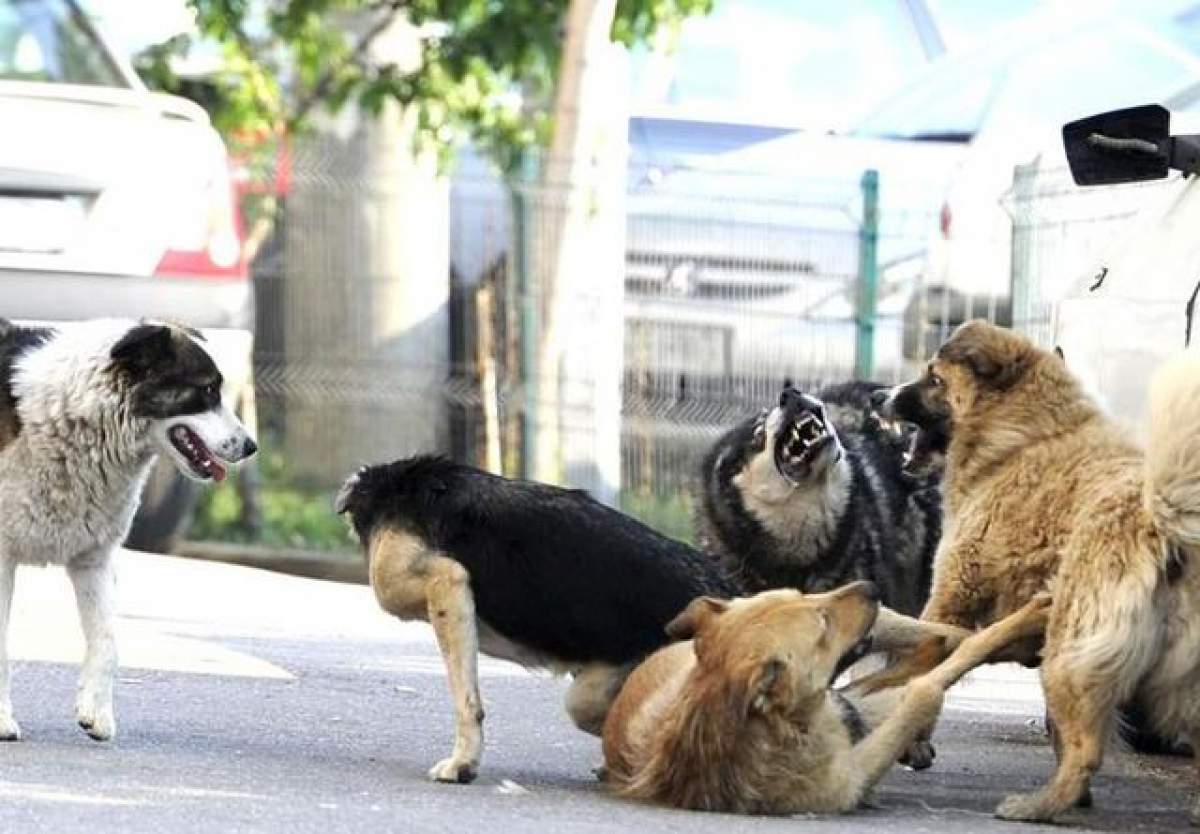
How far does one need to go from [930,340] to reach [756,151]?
1.84 m

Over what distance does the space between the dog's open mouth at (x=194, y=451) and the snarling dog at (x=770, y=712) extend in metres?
1.69

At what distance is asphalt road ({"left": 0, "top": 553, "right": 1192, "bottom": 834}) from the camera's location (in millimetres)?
7289

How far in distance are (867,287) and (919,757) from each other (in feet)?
20.7

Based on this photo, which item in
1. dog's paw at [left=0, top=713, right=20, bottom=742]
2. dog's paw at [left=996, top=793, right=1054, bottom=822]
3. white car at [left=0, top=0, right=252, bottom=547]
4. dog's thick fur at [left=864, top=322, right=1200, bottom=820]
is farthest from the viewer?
white car at [left=0, top=0, right=252, bottom=547]

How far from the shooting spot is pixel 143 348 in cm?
868

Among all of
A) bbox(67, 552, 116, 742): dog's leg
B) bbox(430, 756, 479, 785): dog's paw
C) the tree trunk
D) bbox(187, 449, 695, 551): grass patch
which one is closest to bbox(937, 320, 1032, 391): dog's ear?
bbox(430, 756, 479, 785): dog's paw

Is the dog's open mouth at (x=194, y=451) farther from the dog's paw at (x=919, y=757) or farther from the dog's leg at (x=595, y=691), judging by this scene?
the dog's paw at (x=919, y=757)

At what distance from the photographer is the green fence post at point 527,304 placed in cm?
1535

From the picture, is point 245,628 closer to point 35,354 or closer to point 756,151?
point 35,354

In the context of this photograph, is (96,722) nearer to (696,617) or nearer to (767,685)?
(696,617)

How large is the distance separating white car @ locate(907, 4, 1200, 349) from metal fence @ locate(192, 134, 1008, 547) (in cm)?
26

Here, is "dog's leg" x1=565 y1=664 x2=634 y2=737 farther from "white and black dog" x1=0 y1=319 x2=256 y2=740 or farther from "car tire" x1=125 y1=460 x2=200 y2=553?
"car tire" x1=125 y1=460 x2=200 y2=553

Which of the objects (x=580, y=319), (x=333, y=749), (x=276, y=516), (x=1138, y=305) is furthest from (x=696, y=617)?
(x=276, y=516)

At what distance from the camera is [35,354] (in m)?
8.81
